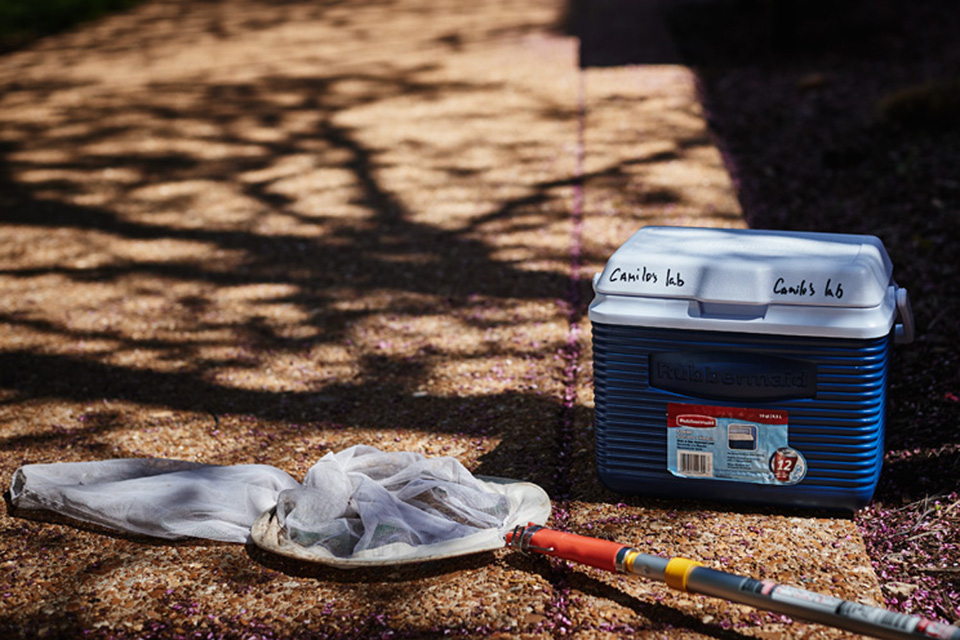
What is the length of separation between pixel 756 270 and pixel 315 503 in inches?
47.8

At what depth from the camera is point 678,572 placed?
2.01 m

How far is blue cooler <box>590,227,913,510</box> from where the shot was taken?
7.14 ft

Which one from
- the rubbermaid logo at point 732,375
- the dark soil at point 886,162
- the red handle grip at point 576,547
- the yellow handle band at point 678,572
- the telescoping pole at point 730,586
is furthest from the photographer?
the dark soil at point 886,162

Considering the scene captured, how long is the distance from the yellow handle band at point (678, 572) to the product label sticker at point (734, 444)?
1.18 ft

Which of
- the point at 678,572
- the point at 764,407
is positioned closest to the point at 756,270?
the point at 764,407

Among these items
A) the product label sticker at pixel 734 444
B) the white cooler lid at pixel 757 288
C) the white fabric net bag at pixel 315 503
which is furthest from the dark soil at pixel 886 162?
the white fabric net bag at pixel 315 503

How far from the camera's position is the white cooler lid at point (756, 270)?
2162mm

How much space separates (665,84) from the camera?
6805 millimetres

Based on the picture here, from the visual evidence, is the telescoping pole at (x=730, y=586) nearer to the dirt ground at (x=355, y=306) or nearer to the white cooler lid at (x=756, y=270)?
the dirt ground at (x=355, y=306)

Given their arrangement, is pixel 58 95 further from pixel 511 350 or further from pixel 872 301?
pixel 872 301

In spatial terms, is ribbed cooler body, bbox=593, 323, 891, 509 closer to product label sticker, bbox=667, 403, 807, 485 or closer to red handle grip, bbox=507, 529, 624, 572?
product label sticker, bbox=667, 403, 807, 485

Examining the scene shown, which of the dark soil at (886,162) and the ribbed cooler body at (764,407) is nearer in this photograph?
the ribbed cooler body at (764,407)

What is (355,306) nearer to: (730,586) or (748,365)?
(748,365)

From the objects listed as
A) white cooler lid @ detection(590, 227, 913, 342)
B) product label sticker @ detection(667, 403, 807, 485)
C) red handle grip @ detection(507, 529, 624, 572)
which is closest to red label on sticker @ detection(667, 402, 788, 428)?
product label sticker @ detection(667, 403, 807, 485)
